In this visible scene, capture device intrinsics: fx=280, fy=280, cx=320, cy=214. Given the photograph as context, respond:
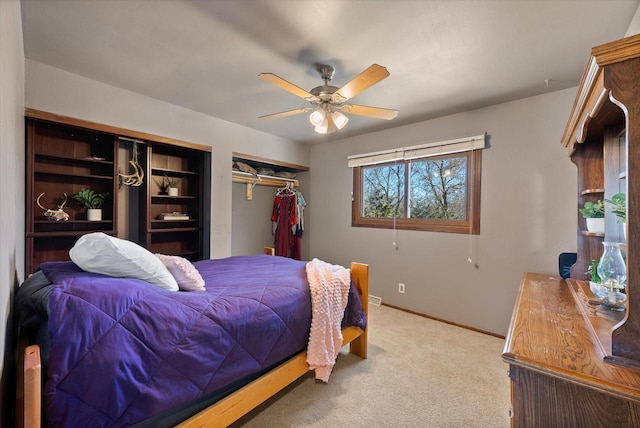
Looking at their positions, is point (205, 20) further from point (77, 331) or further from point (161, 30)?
point (77, 331)

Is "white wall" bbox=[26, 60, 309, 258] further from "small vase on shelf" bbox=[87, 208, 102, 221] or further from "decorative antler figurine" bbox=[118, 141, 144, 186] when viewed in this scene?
"small vase on shelf" bbox=[87, 208, 102, 221]

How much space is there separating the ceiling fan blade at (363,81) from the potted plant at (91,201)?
8.32 ft

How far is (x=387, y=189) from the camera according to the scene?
384cm

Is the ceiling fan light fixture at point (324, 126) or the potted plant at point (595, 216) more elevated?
the ceiling fan light fixture at point (324, 126)

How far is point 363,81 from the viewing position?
6.04 ft

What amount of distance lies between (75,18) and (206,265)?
1.92 metres

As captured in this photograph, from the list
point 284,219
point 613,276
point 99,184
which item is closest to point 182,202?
point 99,184

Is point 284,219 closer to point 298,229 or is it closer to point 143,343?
point 298,229

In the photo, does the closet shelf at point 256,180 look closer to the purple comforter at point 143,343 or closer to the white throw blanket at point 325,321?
the white throw blanket at point 325,321

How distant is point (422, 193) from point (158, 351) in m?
3.17

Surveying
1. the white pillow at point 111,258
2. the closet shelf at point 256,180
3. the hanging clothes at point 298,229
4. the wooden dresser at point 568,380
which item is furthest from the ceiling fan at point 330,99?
the hanging clothes at point 298,229

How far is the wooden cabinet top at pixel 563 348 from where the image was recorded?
80 cm

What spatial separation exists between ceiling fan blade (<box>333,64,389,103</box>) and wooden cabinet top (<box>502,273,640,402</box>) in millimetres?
1511

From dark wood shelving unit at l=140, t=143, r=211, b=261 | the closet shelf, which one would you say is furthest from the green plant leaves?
the closet shelf
